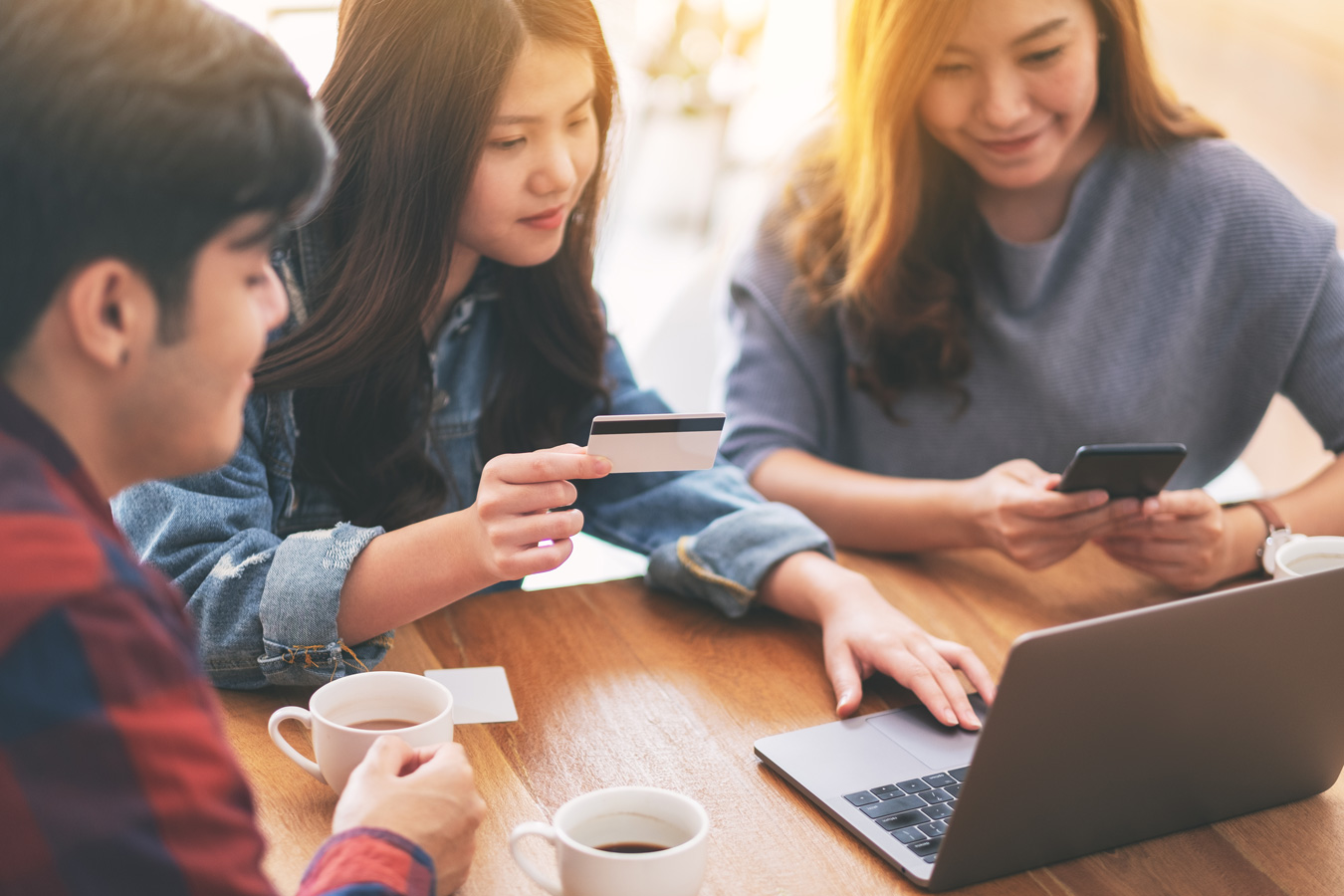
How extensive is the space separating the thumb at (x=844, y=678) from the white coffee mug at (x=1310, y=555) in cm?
43

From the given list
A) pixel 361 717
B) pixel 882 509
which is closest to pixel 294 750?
pixel 361 717

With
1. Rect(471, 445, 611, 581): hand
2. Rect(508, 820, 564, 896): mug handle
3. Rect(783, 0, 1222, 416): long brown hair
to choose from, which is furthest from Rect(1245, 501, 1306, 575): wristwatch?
Rect(508, 820, 564, 896): mug handle

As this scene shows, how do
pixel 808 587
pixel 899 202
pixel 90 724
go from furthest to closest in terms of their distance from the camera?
pixel 899 202 < pixel 808 587 < pixel 90 724

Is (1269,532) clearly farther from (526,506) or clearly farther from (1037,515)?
(526,506)

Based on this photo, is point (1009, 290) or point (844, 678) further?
point (1009, 290)

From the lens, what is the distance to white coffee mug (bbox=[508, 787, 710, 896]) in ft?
2.19

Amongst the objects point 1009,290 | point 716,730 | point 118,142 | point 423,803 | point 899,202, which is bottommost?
point 716,730

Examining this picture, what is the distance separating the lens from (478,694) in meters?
1.00

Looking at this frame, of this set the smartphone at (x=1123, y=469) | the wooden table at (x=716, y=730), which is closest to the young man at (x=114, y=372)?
the wooden table at (x=716, y=730)

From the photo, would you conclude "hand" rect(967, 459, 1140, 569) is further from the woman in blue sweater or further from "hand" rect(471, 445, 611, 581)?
"hand" rect(471, 445, 611, 581)

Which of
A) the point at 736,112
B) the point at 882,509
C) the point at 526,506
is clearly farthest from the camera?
the point at 736,112

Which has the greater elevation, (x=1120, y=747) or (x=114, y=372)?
(x=114, y=372)

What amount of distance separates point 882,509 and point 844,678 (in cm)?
41

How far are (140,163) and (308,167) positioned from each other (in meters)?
0.09
